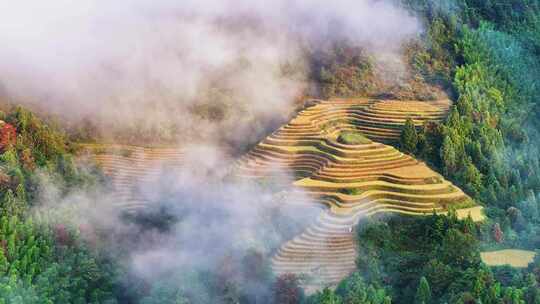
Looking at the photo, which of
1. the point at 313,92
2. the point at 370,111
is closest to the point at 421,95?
the point at 370,111

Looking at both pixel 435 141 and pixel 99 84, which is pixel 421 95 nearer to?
pixel 435 141

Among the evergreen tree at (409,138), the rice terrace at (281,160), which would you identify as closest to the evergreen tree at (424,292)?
the rice terrace at (281,160)

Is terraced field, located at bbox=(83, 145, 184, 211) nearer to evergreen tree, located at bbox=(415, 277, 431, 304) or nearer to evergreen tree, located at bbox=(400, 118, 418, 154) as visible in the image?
evergreen tree, located at bbox=(400, 118, 418, 154)

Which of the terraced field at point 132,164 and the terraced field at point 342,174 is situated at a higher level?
the terraced field at point 342,174

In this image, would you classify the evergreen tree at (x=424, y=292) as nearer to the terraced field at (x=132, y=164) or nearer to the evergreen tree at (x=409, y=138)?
the evergreen tree at (x=409, y=138)

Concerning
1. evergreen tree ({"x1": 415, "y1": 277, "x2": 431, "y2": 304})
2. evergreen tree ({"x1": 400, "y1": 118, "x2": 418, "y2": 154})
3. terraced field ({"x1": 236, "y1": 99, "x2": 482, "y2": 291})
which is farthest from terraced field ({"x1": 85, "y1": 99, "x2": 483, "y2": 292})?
evergreen tree ({"x1": 415, "y1": 277, "x2": 431, "y2": 304})

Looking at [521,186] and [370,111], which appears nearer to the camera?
[521,186]

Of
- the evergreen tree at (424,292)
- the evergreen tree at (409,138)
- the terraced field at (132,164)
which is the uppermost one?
the evergreen tree at (409,138)
